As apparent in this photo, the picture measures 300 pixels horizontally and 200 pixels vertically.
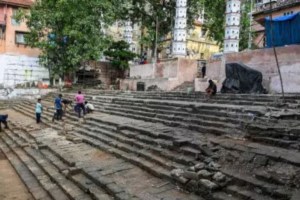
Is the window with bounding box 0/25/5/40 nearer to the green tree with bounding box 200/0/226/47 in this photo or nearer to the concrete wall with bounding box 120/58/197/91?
the concrete wall with bounding box 120/58/197/91

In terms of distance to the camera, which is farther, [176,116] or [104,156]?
[176,116]

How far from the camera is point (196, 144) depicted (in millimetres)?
7883

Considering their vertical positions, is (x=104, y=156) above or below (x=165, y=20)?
below

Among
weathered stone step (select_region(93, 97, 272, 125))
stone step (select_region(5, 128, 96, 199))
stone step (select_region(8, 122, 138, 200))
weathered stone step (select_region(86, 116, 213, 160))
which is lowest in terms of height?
stone step (select_region(5, 128, 96, 199))

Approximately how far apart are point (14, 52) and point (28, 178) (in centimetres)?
2496

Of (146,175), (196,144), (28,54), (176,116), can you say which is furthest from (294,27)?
(28,54)

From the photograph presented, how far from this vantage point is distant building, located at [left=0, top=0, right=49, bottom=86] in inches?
1224

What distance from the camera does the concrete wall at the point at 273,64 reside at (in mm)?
14953

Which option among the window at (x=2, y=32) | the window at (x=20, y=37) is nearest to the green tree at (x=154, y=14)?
the window at (x=20, y=37)

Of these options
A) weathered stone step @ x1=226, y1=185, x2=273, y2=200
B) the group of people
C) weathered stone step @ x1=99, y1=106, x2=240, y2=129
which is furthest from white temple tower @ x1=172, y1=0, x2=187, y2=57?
weathered stone step @ x1=226, y1=185, x2=273, y2=200

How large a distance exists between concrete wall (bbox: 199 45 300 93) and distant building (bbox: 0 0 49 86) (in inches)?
779

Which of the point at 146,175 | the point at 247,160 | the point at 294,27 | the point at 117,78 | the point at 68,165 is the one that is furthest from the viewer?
the point at 117,78

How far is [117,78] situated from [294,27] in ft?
61.2

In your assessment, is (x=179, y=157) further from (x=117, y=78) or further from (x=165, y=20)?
(x=165, y=20)
